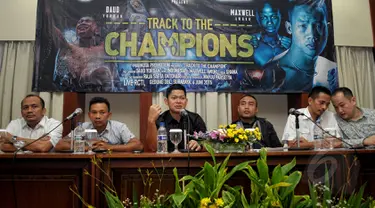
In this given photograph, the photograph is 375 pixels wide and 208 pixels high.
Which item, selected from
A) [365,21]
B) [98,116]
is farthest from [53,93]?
[365,21]

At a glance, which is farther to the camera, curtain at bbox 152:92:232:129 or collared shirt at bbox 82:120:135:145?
curtain at bbox 152:92:232:129

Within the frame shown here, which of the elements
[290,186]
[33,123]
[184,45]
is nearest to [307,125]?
[184,45]

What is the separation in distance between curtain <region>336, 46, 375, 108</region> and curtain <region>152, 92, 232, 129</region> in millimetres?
1316

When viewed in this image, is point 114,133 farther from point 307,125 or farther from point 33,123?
point 307,125

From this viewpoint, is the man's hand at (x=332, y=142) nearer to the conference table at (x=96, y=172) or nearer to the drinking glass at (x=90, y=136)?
the conference table at (x=96, y=172)

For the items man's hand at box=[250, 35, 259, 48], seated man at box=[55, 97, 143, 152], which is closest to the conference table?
seated man at box=[55, 97, 143, 152]

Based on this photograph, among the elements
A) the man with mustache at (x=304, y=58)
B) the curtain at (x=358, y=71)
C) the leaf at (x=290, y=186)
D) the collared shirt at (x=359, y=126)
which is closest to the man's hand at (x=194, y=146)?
the leaf at (x=290, y=186)

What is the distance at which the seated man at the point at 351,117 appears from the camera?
2.93 m

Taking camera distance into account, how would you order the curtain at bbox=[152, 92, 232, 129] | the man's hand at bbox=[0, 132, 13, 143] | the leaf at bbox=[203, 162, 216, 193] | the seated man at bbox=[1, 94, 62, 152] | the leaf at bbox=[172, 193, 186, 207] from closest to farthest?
the leaf at bbox=[172, 193, 186, 207] < the leaf at bbox=[203, 162, 216, 193] < the man's hand at bbox=[0, 132, 13, 143] < the seated man at bbox=[1, 94, 62, 152] < the curtain at bbox=[152, 92, 232, 129]

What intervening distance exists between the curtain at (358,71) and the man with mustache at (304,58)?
202 mm

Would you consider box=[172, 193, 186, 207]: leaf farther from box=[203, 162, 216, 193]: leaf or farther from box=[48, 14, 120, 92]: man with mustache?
box=[48, 14, 120, 92]: man with mustache

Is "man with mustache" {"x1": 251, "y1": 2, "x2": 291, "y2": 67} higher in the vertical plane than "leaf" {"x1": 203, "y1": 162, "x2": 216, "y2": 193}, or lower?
higher

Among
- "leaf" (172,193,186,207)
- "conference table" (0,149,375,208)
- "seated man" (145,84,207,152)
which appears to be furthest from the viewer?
"seated man" (145,84,207,152)

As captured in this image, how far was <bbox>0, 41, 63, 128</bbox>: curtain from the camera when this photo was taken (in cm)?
344
